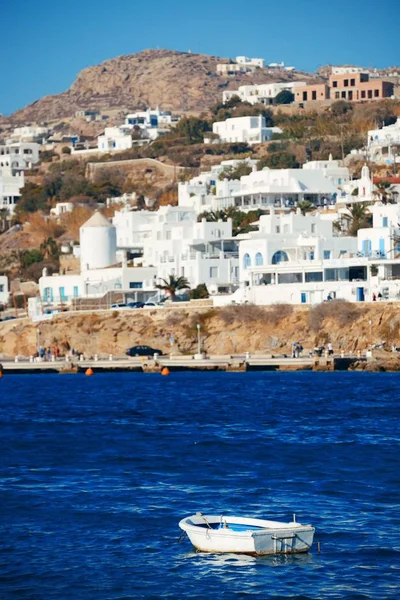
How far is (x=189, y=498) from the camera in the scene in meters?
36.1

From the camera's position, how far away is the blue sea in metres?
28.2

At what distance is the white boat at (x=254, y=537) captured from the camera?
2941 centimetres

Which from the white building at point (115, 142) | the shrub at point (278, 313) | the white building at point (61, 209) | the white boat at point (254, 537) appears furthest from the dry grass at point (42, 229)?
the white boat at point (254, 537)

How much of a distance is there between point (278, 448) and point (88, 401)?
22767 millimetres

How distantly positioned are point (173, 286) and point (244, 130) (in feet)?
255

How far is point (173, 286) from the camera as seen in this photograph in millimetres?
99375

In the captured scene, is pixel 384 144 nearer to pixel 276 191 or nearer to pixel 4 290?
pixel 276 191

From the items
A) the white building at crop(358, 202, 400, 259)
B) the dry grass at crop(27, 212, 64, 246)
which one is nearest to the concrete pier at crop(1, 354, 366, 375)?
the white building at crop(358, 202, 400, 259)

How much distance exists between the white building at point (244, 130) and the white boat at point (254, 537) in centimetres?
14067

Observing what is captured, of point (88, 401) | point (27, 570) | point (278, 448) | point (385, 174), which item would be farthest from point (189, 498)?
point (385, 174)

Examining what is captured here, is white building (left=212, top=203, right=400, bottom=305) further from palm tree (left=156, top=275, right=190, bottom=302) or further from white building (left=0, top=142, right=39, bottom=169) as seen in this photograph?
white building (left=0, top=142, right=39, bottom=169)

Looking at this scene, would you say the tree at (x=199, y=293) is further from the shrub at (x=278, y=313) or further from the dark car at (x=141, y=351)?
the shrub at (x=278, y=313)

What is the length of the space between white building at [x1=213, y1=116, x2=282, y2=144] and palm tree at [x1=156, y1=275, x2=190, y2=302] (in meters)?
70.8

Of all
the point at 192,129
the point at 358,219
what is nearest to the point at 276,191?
the point at 358,219
